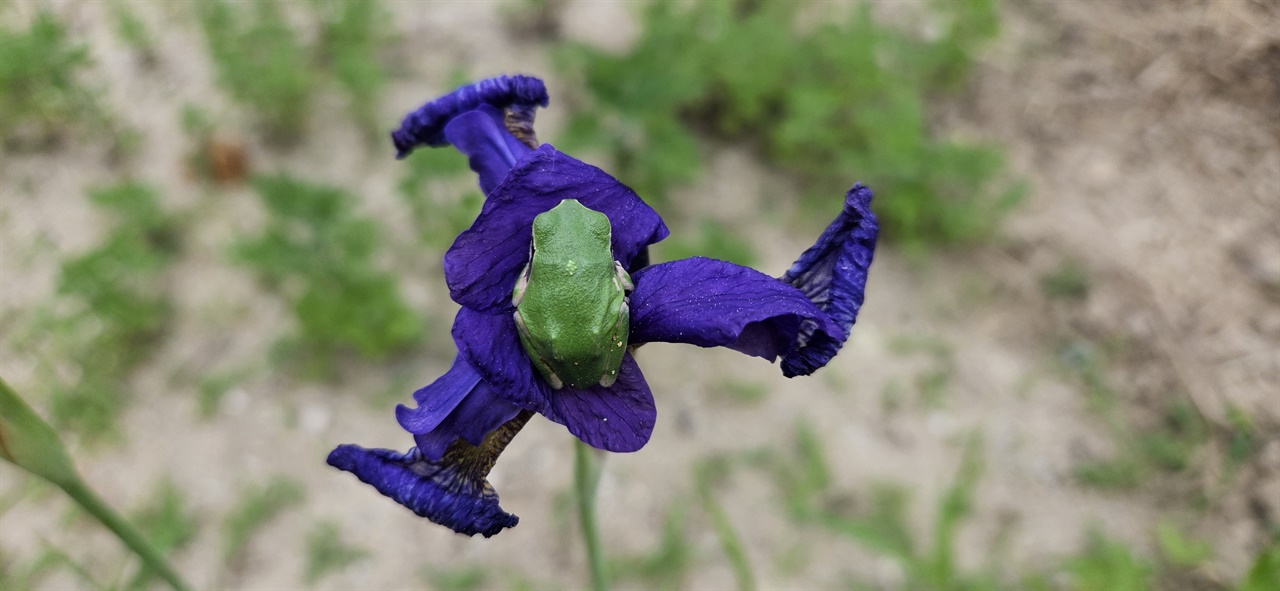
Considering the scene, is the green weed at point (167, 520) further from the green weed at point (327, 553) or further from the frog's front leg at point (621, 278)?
the frog's front leg at point (621, 278)

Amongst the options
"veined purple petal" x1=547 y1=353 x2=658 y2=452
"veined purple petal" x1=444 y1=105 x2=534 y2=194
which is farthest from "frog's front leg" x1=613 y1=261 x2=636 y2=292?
"veined purple petal" x1=444 y1=105 x2=534 y2=194

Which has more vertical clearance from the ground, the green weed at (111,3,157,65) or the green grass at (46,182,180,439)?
the green weed at (111,3,157,65)

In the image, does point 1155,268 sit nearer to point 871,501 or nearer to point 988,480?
point 988,480

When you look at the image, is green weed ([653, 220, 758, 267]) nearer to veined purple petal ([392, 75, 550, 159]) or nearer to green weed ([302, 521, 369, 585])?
veined purple petal ([392, 75, 550, 159])

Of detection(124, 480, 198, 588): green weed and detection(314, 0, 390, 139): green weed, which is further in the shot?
detection(314, 0, 390, 139): green weed

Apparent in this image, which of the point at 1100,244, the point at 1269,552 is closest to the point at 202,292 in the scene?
the point at 1269,552

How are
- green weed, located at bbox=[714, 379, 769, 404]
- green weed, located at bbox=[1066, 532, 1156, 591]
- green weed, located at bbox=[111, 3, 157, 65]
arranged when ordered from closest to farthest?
green weed, located at bbox=[1066, 532, 1156, 591]
green weed, located at bbox=[714, 379, 769, 404]
green weed, located at bbox=[111, 3, 157, 65]

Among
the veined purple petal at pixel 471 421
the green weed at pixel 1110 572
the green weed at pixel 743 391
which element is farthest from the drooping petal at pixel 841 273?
the green weed at pixel 743 391

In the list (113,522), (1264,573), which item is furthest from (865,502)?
(113,522)
